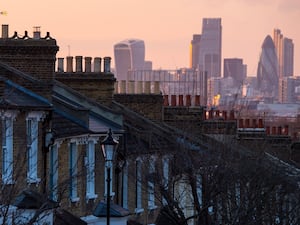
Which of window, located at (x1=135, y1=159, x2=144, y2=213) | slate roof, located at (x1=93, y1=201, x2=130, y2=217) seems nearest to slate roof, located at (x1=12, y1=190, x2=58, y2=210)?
slate roof, located at (x1=93, y1=201, x2=130, y2=217)

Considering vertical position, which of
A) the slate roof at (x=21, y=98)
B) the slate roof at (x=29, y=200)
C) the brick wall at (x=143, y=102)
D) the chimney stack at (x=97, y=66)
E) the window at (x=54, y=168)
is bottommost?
the slate roof at (x=29, y=200)

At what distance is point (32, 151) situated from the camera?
Answer: 101 ft

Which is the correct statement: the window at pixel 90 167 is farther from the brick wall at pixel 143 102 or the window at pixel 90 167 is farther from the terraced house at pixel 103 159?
the brick wall at pixel 143 102

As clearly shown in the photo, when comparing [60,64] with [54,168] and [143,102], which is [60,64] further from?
[54,168]

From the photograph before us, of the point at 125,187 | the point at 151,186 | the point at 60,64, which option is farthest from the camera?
the point at 60,64

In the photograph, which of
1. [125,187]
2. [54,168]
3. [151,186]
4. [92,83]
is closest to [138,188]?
[125,187]

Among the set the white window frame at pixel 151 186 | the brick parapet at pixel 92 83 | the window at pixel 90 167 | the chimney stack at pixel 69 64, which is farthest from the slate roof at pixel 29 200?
the chimney stack at pixel 69 64

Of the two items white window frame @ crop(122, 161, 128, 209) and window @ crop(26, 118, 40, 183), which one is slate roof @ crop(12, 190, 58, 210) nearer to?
window @ crop(26, 118, 40, 183)

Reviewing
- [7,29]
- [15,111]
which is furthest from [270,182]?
[15,111]

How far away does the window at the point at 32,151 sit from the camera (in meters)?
30.3

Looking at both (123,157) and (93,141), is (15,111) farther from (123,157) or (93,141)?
(123,157)

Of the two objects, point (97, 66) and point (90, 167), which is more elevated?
point (97, 66)

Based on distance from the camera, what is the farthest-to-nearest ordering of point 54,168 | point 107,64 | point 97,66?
point 97,66, point 107,64, point 54,168

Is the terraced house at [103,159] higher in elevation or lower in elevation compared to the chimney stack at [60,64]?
lower
